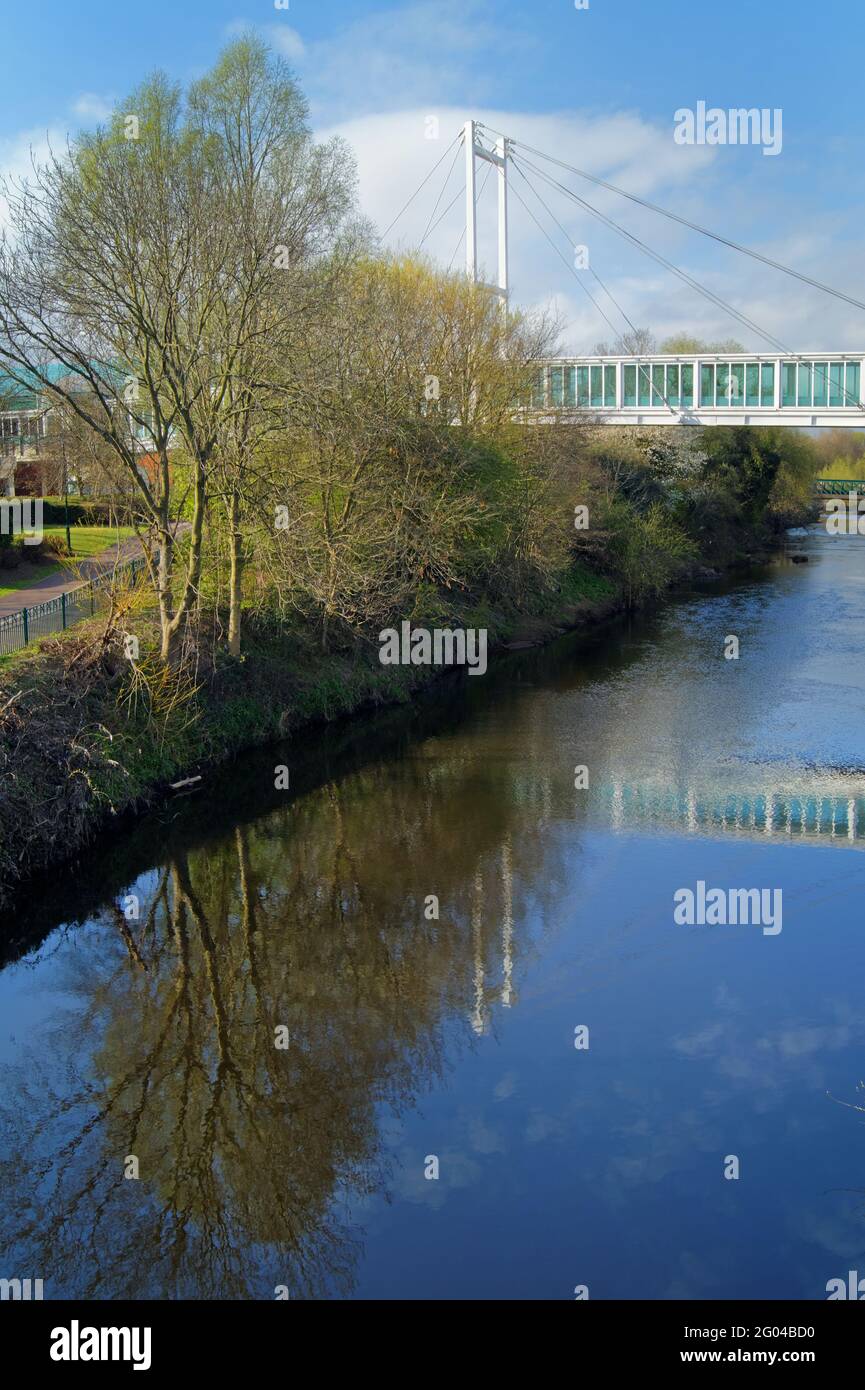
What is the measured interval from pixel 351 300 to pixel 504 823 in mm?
10738

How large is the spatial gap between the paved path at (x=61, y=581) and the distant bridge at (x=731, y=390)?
68.2ft

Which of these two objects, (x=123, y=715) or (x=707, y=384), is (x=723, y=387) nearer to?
(x=707, y=384)

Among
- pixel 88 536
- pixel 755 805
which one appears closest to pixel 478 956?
pixel 755 805

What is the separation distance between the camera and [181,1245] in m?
7.50

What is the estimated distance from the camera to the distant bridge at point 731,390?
40781 mm

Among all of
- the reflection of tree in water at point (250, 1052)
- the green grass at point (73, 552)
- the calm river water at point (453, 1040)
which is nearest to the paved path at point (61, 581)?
the green grass at point (73, 552)

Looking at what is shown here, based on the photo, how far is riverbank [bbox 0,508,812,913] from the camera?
13.7 m

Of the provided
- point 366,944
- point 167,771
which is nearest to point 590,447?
point 167,771

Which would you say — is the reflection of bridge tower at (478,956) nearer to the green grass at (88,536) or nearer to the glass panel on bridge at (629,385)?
the green grass at (88,536)

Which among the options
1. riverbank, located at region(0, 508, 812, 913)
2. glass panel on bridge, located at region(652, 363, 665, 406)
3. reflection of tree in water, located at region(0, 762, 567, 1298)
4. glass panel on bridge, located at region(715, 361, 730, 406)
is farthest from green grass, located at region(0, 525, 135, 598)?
glass panel on bridge, located at region(715, 361, 730, 406)

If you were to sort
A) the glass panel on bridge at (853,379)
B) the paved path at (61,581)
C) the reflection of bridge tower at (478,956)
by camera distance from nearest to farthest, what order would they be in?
the reflection of bridge tower at (478,956) → the paved path at (61,581) → the glass panel on bridge at (853,379)

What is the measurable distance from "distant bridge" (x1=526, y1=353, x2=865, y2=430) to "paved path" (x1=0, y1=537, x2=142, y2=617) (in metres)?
20.8

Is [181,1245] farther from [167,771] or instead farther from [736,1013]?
[167,771]

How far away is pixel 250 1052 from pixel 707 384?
38172 millimetres
